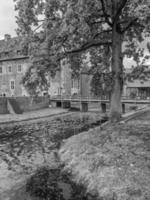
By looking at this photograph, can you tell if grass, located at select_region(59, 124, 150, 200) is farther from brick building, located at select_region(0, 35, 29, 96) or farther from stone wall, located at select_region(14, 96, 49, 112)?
brick building, located at select_region(0, 35, 29, 96)

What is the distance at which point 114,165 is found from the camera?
6336 mm

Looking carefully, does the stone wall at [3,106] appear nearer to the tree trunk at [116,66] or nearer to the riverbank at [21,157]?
the riverbank at [21,157]

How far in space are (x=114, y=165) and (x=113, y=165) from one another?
34mm

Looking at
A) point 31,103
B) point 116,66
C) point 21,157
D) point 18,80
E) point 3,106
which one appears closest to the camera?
point 21,157

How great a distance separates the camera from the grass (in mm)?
5090

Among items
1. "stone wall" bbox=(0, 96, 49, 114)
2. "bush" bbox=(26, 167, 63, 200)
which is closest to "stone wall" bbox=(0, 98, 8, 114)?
"stone wall" bbox=(0, 96, 49, 114)

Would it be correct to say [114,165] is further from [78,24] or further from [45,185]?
[78,24]

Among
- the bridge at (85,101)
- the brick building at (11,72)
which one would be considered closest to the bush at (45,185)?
the bridge at (85,101)

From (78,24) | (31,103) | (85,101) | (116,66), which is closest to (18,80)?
(31,103)

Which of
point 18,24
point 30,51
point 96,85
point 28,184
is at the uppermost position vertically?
point 18,24

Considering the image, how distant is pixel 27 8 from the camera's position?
11961mm


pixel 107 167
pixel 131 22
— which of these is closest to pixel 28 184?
pixel 107 167

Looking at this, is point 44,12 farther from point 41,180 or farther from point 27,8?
point 41,180

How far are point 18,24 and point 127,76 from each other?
7.34 m
